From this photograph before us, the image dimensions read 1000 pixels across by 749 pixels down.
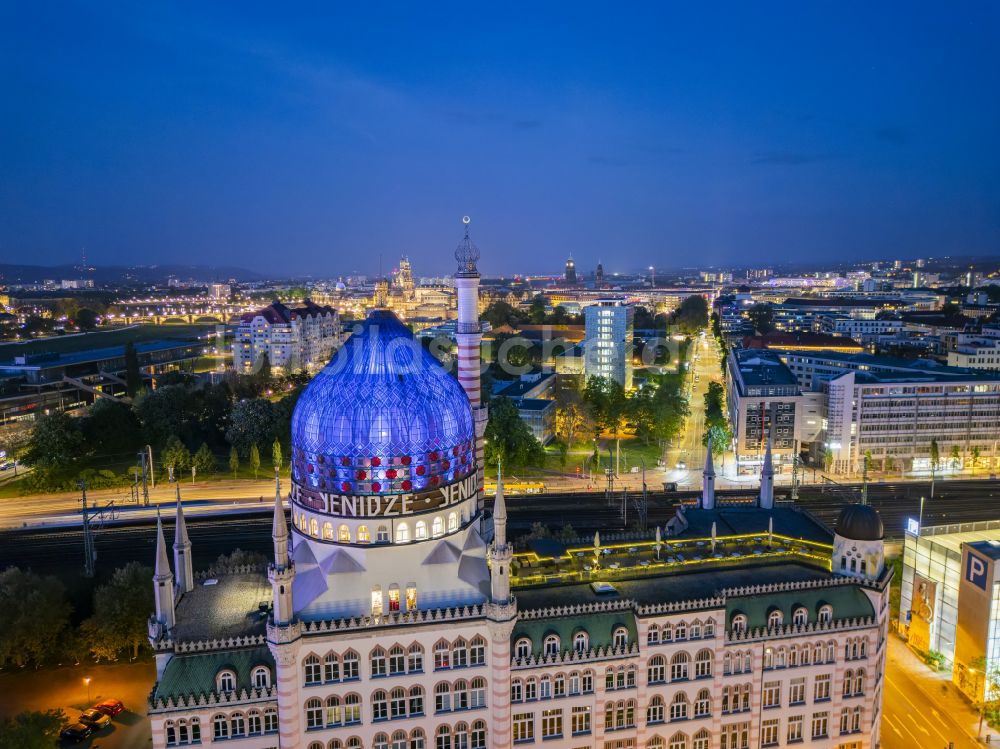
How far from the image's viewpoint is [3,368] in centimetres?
15775

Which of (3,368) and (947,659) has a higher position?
(3,368)

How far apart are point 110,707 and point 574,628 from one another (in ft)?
133

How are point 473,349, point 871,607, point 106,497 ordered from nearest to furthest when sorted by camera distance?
point 871,607
point 473,349
point 106,497

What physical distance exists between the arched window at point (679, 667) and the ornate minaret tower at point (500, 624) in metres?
12.7

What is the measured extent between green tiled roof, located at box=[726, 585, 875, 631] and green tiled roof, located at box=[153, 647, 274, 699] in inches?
1375

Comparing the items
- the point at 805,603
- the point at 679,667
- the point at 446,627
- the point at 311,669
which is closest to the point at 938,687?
the point at 805,603

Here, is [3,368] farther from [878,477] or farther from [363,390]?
[878,477]

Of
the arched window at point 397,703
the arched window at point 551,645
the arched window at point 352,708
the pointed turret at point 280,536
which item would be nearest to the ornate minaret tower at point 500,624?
the arched window at point 551,645

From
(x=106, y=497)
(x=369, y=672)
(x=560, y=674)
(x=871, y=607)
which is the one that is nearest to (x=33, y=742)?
(x=369, y=672)

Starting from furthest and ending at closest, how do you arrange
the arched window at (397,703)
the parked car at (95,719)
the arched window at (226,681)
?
the parked car at (95,719), the arched window at (397,703), the arched window at (226,681)

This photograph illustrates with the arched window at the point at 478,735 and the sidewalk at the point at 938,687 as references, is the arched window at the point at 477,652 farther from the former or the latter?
the sidewalk at the point at 938,687

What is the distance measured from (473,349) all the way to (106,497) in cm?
7578

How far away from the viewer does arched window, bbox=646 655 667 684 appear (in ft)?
171

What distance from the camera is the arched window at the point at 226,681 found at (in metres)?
46.3
